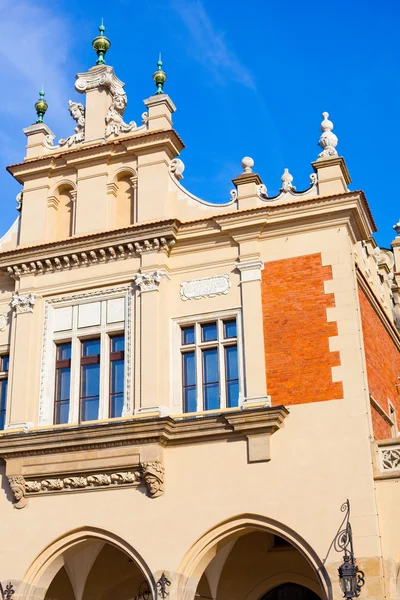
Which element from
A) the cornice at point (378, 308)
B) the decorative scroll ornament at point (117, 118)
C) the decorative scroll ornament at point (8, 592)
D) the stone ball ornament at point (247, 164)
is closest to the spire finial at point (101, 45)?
the decorative scroll ornament at point (117, 118)

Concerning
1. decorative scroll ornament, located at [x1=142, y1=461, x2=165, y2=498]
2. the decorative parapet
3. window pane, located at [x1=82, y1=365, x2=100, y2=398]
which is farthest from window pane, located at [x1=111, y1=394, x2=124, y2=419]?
the decorative parapet

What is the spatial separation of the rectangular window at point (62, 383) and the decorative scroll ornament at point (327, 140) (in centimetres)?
682

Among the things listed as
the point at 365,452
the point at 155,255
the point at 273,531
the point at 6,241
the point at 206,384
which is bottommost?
the point at 273,531

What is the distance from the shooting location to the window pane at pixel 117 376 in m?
18.0

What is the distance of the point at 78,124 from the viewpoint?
20.9 meters

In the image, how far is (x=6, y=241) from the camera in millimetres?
20594

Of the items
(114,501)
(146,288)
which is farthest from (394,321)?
(114,501)

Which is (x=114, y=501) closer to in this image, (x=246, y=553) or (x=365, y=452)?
(x=246, y=553)

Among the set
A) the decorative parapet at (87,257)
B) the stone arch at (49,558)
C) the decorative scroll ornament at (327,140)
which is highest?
the decorative scroll ornament at (327,140)

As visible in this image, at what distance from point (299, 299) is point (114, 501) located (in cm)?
533

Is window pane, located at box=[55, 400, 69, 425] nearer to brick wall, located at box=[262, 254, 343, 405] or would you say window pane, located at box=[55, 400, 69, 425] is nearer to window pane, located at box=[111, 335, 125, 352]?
window pane, located at box=[111, 335, 125, 352]

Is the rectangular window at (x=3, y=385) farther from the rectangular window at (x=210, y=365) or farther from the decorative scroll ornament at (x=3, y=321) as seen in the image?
the rectangular window at (x=210, y=365)

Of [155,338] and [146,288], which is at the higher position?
[146,288]

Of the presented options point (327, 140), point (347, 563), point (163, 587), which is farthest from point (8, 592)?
point (327, 140)
